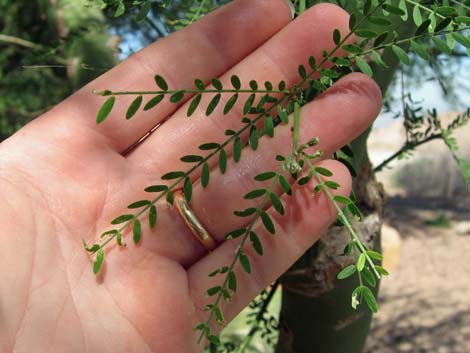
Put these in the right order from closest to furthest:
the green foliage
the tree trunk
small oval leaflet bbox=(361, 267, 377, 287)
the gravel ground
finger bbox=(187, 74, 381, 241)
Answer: small oval leaflet bbox=(361, 267, 377, 287)
finger bbox=(187, 74, 381, 241)
the tree trunk
the green foliage
the gravel ground

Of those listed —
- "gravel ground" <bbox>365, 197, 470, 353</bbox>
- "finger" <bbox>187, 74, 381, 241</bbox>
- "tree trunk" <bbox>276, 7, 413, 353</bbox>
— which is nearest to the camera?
"finger" <bbox>187, 74, 381, 241</bbox>

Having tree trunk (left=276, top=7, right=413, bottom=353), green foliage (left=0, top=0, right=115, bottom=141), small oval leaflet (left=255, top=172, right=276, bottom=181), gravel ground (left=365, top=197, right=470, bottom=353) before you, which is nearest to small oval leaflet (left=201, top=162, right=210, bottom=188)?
small oval leaflet (left=255, top=172, right=276, bottom=181)

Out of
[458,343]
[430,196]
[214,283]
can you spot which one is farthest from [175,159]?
[430,196]

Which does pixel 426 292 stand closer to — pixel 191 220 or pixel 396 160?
pixel 396 160

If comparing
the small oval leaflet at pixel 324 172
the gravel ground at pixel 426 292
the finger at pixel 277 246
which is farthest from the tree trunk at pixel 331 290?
the gravel ground at pixel 426 292

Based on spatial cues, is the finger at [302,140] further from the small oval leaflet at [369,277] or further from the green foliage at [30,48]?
the green foliage at [30,48]

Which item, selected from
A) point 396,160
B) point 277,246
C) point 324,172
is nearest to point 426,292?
point 396,160

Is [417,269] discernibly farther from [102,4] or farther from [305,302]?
[102,4]

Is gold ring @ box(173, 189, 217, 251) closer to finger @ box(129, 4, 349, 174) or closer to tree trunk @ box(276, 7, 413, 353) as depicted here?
finger @ box(129, 4, 349, 174)
